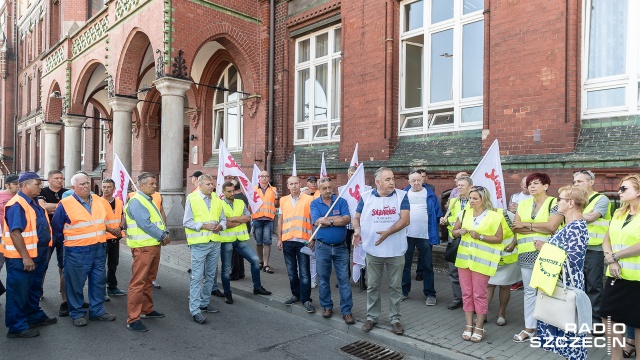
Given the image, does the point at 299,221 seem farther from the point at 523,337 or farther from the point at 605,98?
the point at 605,98

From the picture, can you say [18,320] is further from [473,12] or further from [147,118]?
[147,118]

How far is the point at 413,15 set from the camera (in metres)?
9.73

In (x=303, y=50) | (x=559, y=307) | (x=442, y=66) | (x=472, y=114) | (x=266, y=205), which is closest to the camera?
(x=559, y=307)

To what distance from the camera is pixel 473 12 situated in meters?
8.55

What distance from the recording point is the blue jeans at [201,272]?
230 inches

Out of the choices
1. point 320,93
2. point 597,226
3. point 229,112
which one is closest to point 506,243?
point 597,226

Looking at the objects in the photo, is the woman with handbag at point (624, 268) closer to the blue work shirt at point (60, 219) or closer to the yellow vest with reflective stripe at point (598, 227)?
the yellow vest with reflective stripe at point (598, 227)

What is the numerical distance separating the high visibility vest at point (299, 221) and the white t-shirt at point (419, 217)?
1.60m

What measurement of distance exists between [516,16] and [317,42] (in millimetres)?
5939

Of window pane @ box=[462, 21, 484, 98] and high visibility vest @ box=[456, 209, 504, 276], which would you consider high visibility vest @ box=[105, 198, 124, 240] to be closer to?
high visibility vest @ box=[456, 209, 504, 276]

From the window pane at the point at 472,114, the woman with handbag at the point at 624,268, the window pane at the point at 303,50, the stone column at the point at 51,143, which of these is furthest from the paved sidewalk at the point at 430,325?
the stone column at the point at 51,143

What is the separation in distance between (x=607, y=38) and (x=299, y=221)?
5610mm

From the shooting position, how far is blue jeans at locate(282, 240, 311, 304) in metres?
6.18

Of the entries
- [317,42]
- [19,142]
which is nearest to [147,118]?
[317,42]
